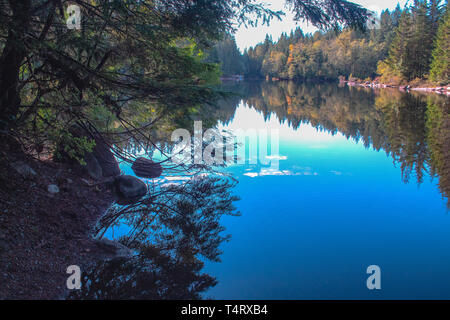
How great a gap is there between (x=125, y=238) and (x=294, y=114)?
18.0 metres

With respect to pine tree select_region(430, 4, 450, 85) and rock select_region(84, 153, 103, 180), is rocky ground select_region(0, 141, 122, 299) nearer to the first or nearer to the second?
rock select_region(84, 153, 103, 180)

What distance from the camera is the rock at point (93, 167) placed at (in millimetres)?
6938

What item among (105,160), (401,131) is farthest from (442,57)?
(105,160)

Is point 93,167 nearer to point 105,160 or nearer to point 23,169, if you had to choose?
point 105,160

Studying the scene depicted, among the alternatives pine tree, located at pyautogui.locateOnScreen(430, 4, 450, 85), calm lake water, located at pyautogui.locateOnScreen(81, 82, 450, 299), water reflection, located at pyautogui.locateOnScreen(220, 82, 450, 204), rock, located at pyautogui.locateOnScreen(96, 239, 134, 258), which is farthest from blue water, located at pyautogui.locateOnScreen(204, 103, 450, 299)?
pine tree, located at pyautogui.locateOnScreen(430, 4, 450, 85)

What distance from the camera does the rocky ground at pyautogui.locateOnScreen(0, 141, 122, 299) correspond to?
3.47 m

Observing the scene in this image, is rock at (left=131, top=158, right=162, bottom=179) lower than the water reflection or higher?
lower

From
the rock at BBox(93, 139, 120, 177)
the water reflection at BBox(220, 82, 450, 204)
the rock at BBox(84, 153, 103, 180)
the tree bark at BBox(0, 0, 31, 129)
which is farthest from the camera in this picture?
the water reflection at BBox(220, 82, 450, 204)

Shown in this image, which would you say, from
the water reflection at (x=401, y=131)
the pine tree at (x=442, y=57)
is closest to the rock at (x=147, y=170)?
the water reflection at (x=401, y=131)

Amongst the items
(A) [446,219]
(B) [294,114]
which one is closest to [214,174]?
(A) [446,219]

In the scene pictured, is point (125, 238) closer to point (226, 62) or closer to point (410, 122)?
point (410, 122)

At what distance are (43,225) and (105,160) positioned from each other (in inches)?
124

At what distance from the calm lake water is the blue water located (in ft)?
0.05
